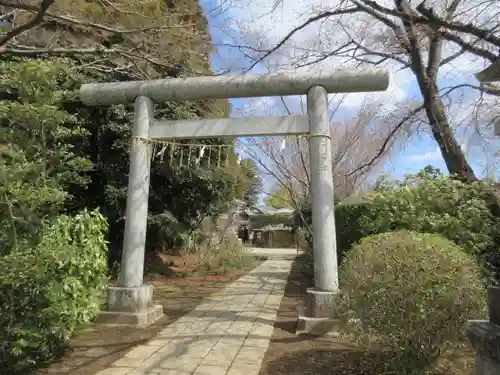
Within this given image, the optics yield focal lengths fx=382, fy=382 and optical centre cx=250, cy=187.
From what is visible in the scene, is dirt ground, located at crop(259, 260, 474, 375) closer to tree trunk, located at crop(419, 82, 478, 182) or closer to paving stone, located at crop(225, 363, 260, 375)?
paving stone, located at crop(225, 363, 260, 375)

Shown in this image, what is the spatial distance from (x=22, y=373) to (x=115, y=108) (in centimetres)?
774

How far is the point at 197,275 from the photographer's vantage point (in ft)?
40.6

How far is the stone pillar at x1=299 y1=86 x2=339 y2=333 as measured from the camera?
5.88m

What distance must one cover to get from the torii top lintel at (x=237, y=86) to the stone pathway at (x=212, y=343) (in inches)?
155

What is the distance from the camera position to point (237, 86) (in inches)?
262

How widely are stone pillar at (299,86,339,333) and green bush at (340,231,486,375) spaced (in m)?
1.81

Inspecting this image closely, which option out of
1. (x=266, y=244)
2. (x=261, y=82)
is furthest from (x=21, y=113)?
(x=266, y=244)

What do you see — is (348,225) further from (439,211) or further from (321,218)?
(321,218)

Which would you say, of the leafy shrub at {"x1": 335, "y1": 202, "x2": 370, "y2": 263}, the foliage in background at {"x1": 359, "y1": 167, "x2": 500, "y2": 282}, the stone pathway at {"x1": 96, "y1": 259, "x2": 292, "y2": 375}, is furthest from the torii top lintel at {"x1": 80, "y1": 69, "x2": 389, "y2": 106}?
the stone pathway at {"x1": 96, "y1": 259, "x2": 292, "y2": 375}

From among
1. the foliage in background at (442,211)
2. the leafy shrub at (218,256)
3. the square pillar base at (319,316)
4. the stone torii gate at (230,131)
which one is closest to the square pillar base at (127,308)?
the stone torii gate at (230,131)

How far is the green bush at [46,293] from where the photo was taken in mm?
3801

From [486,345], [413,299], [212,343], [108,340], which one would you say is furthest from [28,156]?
[486,345]

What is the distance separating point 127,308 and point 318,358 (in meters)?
3.22

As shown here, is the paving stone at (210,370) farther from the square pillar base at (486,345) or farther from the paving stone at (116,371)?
the square pillar base at (486,345)
